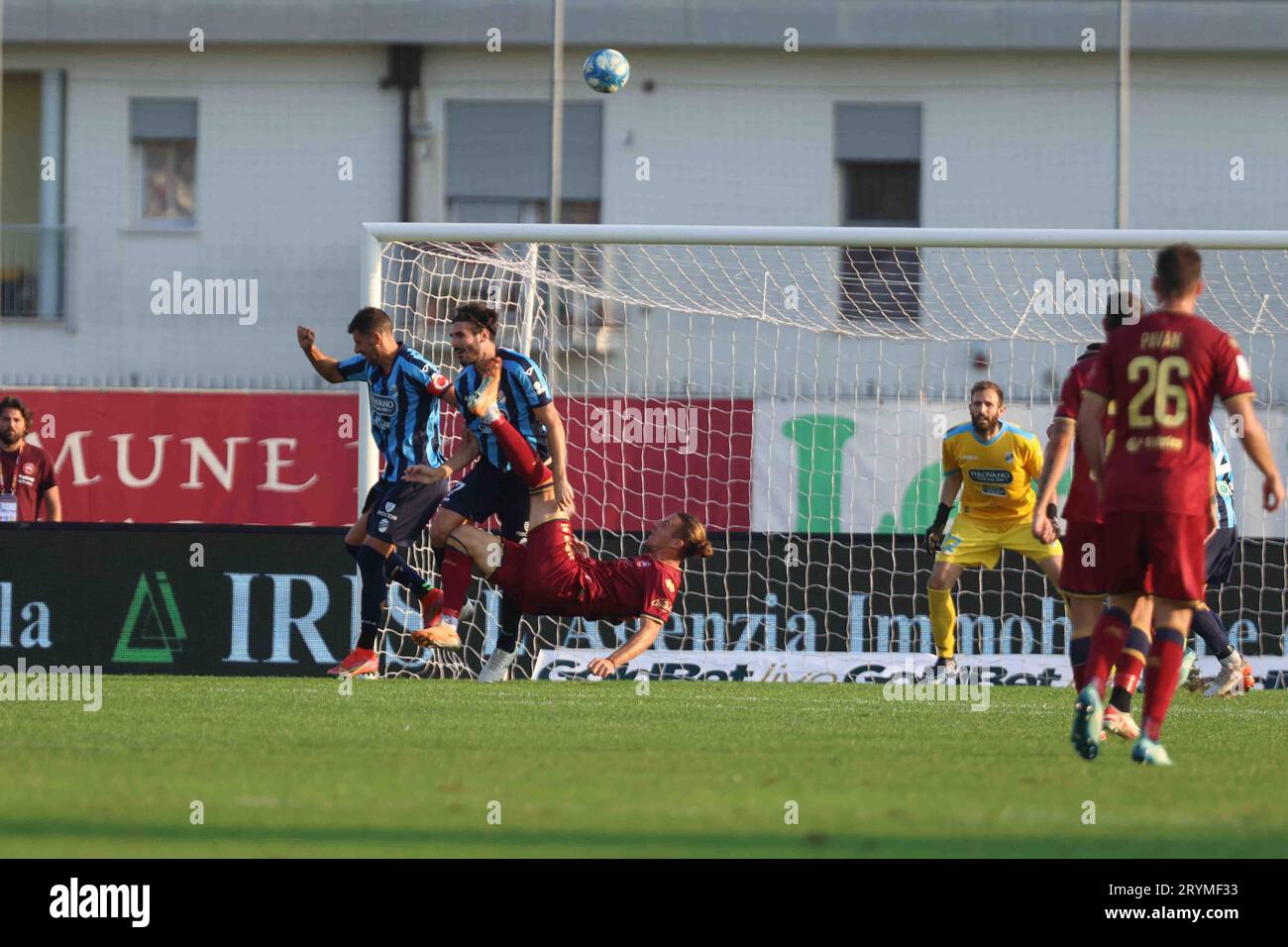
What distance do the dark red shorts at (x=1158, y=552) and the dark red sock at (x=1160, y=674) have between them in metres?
0.14

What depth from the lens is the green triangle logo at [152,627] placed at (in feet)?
35.9

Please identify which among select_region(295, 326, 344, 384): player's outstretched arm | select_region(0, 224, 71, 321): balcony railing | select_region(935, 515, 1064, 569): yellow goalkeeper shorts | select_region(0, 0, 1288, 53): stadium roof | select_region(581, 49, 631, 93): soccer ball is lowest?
select_region(935, 515, 1064, 569): yellow goalkeeper shorts

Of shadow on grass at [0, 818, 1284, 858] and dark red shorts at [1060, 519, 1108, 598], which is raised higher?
dark red shorts at [1060, 519, 1108, 598]

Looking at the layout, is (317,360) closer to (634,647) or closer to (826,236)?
(634,647)

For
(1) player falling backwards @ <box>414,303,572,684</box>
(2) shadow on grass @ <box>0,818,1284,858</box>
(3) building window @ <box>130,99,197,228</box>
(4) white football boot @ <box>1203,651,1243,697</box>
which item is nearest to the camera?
(2) shadow on grass @ <box>0,818,1284,858</box>

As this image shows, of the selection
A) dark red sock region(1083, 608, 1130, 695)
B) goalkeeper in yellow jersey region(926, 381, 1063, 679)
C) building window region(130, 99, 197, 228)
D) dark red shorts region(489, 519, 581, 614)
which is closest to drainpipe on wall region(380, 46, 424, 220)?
building window region(130, 99, 197, 228)

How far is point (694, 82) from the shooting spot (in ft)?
69.8

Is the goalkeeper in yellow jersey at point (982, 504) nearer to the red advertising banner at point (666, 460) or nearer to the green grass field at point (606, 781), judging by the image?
the green grass field at point (606, 781)

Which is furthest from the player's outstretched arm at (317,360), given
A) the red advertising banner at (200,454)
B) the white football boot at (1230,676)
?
the red advertising banner at (200,454)

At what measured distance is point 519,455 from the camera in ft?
30.1

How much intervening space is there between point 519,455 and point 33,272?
1406cm

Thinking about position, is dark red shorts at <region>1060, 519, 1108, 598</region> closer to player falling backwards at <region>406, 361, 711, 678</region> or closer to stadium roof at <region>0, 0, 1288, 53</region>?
player falling backwards at <region>406, 361, 711, 678</region>

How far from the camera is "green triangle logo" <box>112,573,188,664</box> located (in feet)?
35.9

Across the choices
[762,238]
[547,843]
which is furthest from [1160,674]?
[762,238]
